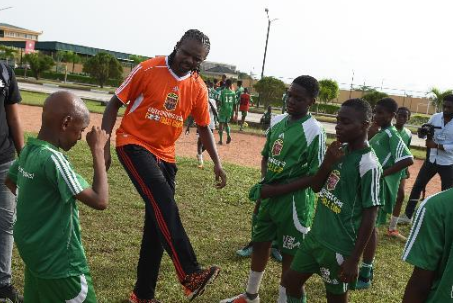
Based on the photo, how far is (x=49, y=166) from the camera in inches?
99.3

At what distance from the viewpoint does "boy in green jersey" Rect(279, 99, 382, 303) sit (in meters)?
3.17

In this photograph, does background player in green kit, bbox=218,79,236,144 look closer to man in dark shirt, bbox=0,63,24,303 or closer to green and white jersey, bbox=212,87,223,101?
green and white jersey, bbox=212,87,223,101

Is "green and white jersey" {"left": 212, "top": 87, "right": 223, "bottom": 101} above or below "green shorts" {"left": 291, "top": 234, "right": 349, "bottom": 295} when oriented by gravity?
above

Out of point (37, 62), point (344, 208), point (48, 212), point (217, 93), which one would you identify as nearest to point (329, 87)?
point (217, 93)

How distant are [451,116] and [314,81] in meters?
4.42

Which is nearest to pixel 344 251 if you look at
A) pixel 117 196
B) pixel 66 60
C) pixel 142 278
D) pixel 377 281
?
pixel 142 278

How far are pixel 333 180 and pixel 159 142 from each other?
56.4 inches

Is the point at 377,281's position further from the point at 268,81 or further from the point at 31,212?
the point at 268,81

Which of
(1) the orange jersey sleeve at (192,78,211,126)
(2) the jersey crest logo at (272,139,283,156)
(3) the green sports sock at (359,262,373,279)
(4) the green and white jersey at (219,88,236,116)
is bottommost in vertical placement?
(3) the green sports sock at (359,262,373,279)

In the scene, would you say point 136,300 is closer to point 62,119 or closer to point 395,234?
point 62,119

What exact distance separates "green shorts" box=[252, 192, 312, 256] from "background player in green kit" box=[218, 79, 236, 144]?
37.8 feet

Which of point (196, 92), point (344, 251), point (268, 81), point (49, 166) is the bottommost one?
point (344, 251)

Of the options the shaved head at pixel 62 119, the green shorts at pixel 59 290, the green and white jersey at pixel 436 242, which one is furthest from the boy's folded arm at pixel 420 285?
the shaved head at pixel 62 119

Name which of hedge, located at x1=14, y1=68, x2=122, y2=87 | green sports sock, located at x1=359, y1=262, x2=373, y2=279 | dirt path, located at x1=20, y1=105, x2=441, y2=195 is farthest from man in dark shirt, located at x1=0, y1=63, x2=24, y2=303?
hedge, located at x1=14, y1=68, x2=122, y2=87
